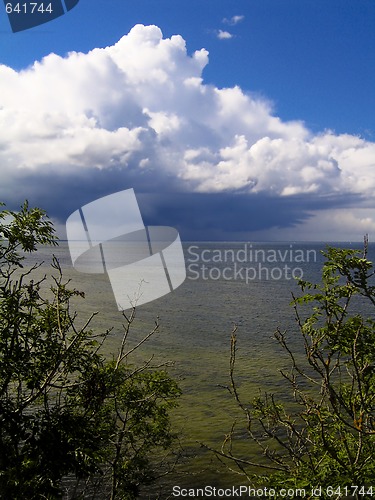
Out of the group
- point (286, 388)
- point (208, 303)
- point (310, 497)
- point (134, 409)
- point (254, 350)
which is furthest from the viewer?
point (208, 303)

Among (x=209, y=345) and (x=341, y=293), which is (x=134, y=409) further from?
(x=209, y=345)

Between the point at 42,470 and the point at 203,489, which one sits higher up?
the point at 42,470

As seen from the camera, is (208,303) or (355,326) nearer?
(355,326)

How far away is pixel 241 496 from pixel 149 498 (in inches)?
182

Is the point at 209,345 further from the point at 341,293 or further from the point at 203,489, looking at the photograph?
the point at 341,293

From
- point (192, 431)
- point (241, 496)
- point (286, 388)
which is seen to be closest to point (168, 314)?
point (286, 388)

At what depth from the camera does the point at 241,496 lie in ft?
65.7

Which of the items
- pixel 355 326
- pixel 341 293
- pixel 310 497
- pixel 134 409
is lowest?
pixel 134 409

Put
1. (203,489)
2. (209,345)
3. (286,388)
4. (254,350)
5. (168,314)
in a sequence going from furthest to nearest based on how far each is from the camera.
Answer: (168,314)
(209,345)
(254,350)
(286,388)
(203,489)

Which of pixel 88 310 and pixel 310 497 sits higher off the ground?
pixel 310 497

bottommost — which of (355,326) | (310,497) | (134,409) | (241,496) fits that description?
(241,496)

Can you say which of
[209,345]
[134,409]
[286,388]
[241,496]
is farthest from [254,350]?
[134,409]

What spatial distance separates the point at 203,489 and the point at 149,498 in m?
2.81

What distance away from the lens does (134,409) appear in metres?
14.1
